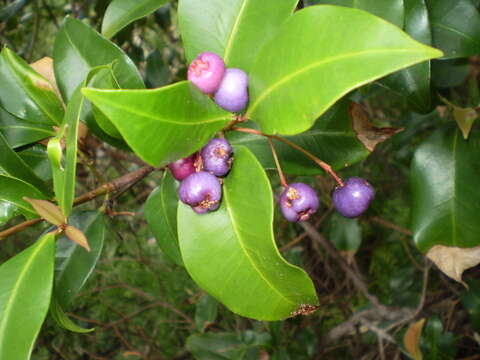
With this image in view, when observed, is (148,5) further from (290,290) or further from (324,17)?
(290,290)

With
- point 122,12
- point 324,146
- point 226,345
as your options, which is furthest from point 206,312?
point 122,12

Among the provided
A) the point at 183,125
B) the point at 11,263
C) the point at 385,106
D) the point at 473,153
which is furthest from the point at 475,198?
the point at 385,106

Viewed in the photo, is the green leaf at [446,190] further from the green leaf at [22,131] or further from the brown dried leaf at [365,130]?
the green leaf at [22,131]

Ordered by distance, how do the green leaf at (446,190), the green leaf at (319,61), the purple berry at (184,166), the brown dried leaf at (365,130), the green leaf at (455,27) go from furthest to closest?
the green leaf at (446,190) → the green leaf at (455,27) → the brown dried leaf at (365,130) → the purple berry at (184,166) → the green leaf at (319,61)

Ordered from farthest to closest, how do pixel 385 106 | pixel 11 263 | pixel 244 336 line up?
pixel 385 106, pixel 244 336, pixel 11 263

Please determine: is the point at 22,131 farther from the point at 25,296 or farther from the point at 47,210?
the point at 25,296

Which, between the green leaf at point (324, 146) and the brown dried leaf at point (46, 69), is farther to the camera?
the brown dried leaf at point (46, 69)

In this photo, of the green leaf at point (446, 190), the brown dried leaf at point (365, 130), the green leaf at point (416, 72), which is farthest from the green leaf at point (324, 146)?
the green leaf at point (446, 190)
